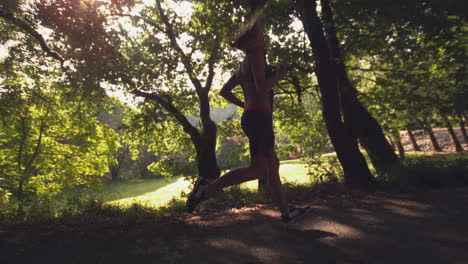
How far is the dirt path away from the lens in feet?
7.22

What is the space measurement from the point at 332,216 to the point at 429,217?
1115 millimetres

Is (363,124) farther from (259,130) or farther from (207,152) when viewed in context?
(259,130)

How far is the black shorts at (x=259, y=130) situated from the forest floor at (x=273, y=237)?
99cm

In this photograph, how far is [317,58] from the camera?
604 cm

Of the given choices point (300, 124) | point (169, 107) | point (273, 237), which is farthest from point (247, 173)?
point (300, 124)

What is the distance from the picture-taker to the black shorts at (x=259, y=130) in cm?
270

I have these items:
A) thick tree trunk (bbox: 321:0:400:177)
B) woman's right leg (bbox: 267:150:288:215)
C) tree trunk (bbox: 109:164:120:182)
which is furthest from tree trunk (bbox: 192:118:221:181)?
tree trunk (bbox: 109:164:120:182)

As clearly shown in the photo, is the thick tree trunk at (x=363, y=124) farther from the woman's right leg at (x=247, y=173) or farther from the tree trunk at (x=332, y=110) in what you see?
the woman's right leg at (x=247, y=173)

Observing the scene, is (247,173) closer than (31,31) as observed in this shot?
Yes

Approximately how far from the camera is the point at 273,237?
272cm

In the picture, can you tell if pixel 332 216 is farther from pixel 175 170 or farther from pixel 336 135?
pixel 175 170

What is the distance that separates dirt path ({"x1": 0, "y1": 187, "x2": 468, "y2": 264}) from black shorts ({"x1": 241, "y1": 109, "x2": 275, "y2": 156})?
99 centimetres

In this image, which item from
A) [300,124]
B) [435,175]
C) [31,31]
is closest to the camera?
[435,175]

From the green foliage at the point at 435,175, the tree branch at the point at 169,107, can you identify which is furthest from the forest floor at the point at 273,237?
the tree branch at the point at 169,107
